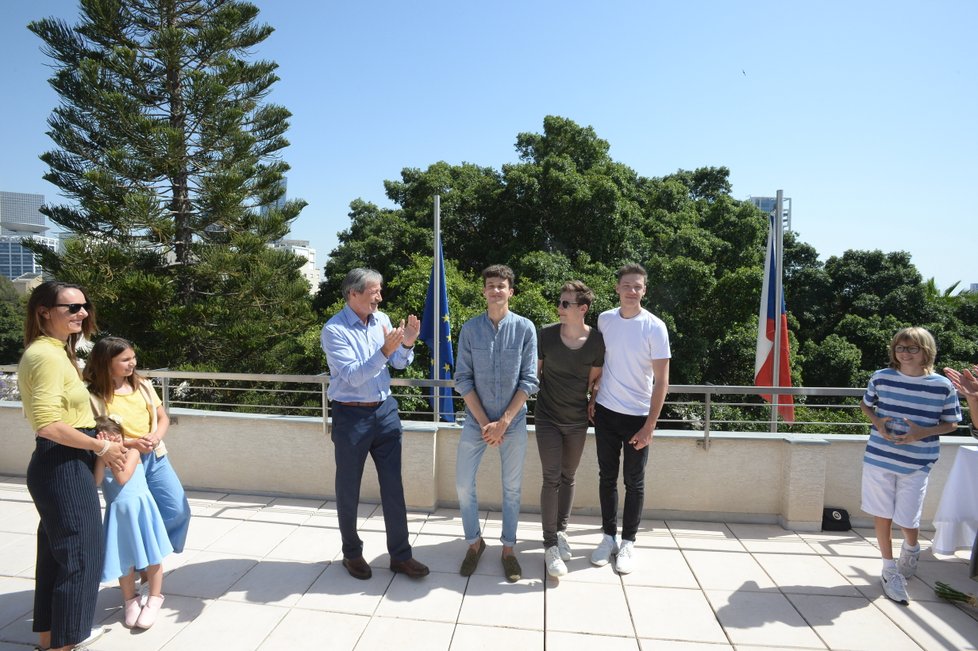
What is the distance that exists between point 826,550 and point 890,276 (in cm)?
1544

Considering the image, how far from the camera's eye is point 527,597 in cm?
227

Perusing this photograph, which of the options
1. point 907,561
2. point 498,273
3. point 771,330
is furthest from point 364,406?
point 771,330

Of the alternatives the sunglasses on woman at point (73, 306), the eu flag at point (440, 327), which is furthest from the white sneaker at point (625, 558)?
the eu flag at point (440, 327)

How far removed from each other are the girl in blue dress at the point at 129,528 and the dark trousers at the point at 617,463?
71.4 inches

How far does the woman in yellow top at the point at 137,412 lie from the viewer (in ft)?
6.72

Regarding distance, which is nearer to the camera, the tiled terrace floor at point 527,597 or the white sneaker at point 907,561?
the tiled terrace floor at point 527,597

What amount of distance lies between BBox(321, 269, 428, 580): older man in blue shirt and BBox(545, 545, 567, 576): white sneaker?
532 millimetres

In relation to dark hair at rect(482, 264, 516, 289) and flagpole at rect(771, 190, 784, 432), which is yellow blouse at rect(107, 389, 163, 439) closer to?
dark hair at rect(482, 264, 516, 289)

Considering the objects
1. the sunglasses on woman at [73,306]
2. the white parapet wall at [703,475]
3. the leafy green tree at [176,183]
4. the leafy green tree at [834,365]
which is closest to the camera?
the sunglasses on woman at [73,306]

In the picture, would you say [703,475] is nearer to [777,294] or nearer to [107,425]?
[107,425]

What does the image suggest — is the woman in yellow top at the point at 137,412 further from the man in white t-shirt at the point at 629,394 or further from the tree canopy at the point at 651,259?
the tree canopy at the point at 651,259

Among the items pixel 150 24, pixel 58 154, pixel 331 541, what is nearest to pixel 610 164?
pixel 150 24

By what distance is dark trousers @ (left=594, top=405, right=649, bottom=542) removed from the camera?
8.24 feet

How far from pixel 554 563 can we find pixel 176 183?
10882mm
